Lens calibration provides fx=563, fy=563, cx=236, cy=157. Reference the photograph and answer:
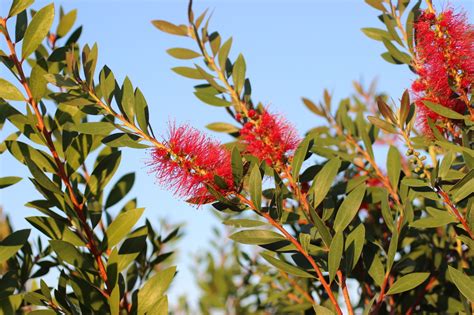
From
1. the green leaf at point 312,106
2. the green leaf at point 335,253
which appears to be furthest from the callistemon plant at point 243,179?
the green leaf at point 312,106

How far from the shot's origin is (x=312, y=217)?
3.89ft

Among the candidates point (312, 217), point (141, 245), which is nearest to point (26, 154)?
point (141, 245)

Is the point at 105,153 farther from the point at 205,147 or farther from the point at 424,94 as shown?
the point at 424,94

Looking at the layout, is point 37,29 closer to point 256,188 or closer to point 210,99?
point 210,99

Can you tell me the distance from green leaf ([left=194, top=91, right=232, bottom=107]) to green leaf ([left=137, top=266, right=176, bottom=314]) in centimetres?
62

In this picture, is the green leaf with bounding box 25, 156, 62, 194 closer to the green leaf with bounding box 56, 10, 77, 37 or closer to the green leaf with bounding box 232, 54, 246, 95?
the green leaf with bounding box 232, 54, 246, 95

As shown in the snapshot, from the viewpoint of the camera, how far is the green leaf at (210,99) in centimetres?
181

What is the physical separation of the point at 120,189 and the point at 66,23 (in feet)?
2.37

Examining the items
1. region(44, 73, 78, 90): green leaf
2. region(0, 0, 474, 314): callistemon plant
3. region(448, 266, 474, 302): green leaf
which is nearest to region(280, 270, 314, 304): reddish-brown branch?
region(0, 0, 474, 314): callistemon plant

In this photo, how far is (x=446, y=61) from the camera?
4.47ft

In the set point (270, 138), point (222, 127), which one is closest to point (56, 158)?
point (270, 138)

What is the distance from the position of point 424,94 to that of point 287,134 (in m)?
0.38

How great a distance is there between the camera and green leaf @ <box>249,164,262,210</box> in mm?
1215

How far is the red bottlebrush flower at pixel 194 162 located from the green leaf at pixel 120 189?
1.43 feet
